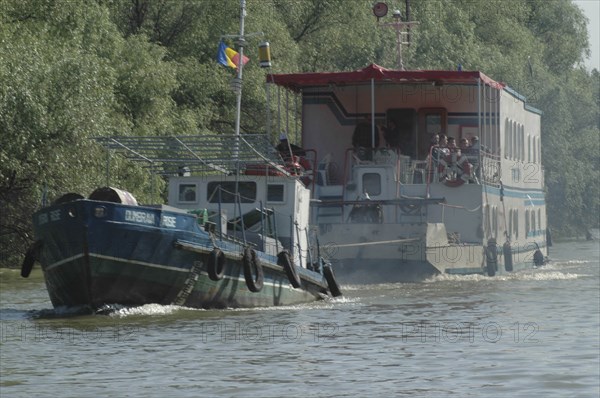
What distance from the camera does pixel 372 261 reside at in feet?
101

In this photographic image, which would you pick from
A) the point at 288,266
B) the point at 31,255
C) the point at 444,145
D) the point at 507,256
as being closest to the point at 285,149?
the point at 444,145

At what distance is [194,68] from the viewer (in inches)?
1662

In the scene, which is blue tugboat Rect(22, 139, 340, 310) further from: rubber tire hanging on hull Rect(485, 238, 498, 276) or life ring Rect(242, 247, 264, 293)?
rubber tire hanging on hull Rect(485, 238, 498, 276)

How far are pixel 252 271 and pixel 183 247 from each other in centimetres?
160

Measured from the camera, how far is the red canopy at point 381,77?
110 feet

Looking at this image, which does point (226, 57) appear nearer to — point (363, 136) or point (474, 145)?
point (363, 136)

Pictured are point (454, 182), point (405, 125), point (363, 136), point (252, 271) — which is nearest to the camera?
point (252, 271)

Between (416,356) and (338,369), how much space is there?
1457 millimetres

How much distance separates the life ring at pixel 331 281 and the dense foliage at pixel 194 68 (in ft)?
→ 20.0

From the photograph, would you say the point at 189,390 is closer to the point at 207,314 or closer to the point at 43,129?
the point at 207,314

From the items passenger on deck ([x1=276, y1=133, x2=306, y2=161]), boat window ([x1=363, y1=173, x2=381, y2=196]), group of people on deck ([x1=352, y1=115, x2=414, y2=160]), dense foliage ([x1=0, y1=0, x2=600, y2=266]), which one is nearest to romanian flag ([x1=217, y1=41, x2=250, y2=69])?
passenger on deck ([x1=276, y1=133, x2=306, y2=161])

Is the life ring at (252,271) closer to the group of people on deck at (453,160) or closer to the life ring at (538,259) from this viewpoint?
the group of people on deck at (453,160)

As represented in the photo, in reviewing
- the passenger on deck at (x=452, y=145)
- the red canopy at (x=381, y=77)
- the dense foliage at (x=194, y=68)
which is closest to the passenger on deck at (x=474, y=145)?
the passenger on deck at (x=452, y=145)

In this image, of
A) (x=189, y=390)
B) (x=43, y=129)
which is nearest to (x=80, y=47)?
(x=43, y=129)
